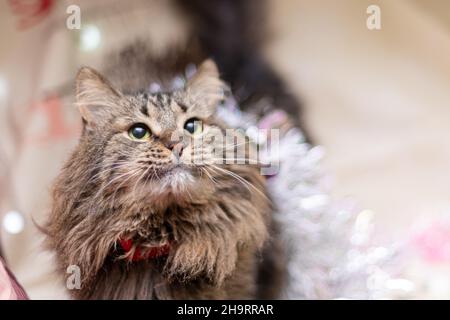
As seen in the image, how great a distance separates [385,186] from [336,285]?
0.23m

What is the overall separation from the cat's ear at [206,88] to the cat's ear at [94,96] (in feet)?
0.44

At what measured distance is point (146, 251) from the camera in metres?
0.90

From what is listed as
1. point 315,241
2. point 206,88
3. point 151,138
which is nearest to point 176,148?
point 151,138

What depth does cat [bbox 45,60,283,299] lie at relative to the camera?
88 cm

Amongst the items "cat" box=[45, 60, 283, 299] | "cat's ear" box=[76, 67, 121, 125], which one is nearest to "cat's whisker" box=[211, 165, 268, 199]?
"cat" box=[45, 60, 283, 299]

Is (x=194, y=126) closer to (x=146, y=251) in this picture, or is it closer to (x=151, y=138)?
(x=151, y=138)

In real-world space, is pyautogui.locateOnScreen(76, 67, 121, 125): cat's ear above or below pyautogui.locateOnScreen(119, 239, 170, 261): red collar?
above

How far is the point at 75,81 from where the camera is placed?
0.96 m

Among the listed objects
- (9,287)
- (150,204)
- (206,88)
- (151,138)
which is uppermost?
(206,88)

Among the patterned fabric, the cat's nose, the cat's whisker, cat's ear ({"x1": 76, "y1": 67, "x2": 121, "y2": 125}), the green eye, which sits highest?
cat's ear ({"x1": 76, "y1": 67, "x2": 121, "y2": 125})

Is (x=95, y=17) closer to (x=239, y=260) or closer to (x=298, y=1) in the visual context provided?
(x=298, y=1)

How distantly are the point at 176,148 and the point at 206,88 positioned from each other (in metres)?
0.16

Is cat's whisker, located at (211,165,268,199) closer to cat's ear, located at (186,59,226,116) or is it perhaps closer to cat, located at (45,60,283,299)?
cat, located at (45,60,283,299)
